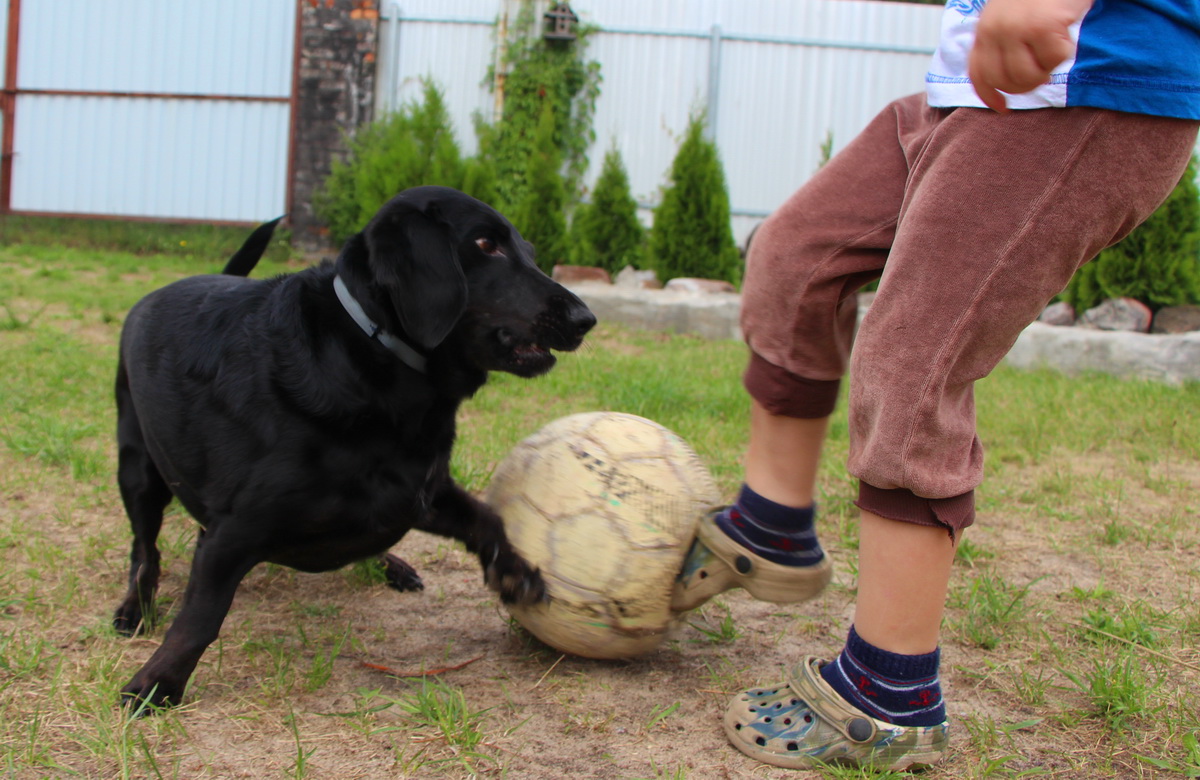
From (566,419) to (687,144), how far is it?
697cm

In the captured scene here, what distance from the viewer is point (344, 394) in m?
1.94

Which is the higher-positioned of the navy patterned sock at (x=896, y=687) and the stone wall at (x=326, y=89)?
the stone wall at (x=326, y=89)

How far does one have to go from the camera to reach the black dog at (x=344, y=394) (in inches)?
76.2

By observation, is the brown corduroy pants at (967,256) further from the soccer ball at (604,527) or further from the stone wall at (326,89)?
the stone wall at (326,89)

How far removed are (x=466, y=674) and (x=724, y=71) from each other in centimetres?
936

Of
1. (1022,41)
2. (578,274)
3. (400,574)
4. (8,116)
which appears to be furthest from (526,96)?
(1022,41)

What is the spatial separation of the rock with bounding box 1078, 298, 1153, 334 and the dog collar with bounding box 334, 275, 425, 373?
21.7 feet

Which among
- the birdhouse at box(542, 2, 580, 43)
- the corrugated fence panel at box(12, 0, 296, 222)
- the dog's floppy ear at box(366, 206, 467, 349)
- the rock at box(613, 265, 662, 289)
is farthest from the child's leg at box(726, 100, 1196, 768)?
the corrugated fence panel at box(12, 0, 296, 222)

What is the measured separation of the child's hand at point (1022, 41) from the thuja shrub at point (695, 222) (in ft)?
24.5

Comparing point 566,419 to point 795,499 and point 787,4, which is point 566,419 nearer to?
point 795,499

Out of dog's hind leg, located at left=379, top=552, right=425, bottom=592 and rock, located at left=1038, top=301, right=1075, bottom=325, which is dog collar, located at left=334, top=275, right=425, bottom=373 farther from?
rock, located at left=1038, top=301, right=1075, bottom=325

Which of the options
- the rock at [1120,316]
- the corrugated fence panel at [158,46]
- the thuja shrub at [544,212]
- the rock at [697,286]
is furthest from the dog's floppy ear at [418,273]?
the corrugated fence panel at [158,46]

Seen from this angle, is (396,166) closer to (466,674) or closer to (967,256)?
(466,674)

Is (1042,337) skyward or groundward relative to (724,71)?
groundward
